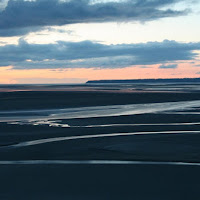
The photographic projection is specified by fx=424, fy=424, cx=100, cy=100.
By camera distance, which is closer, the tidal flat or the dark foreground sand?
the dark foreground sand

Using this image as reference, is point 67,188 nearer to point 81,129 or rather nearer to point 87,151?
point 87,151

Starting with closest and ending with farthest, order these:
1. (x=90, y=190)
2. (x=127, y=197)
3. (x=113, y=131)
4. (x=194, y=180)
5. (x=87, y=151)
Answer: (x=127, y=197) → (x=90, y=190) → (x=194, y=180) → (x=87, y=151) → (x=113, y=131)

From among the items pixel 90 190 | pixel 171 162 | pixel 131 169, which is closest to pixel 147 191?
pixel 90 190

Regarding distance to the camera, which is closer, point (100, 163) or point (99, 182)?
point (99, 182)

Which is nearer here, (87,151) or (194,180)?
(194,180)

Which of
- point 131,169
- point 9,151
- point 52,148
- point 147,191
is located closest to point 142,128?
point 52,148

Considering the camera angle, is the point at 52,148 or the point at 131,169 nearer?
the point at 131,169

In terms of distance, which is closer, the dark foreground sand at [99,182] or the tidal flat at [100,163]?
the dark foreground sand at [99,182]

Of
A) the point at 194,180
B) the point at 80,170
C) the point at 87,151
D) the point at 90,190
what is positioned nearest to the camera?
the point at 90,190

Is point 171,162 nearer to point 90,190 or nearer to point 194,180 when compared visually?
point 194,180
